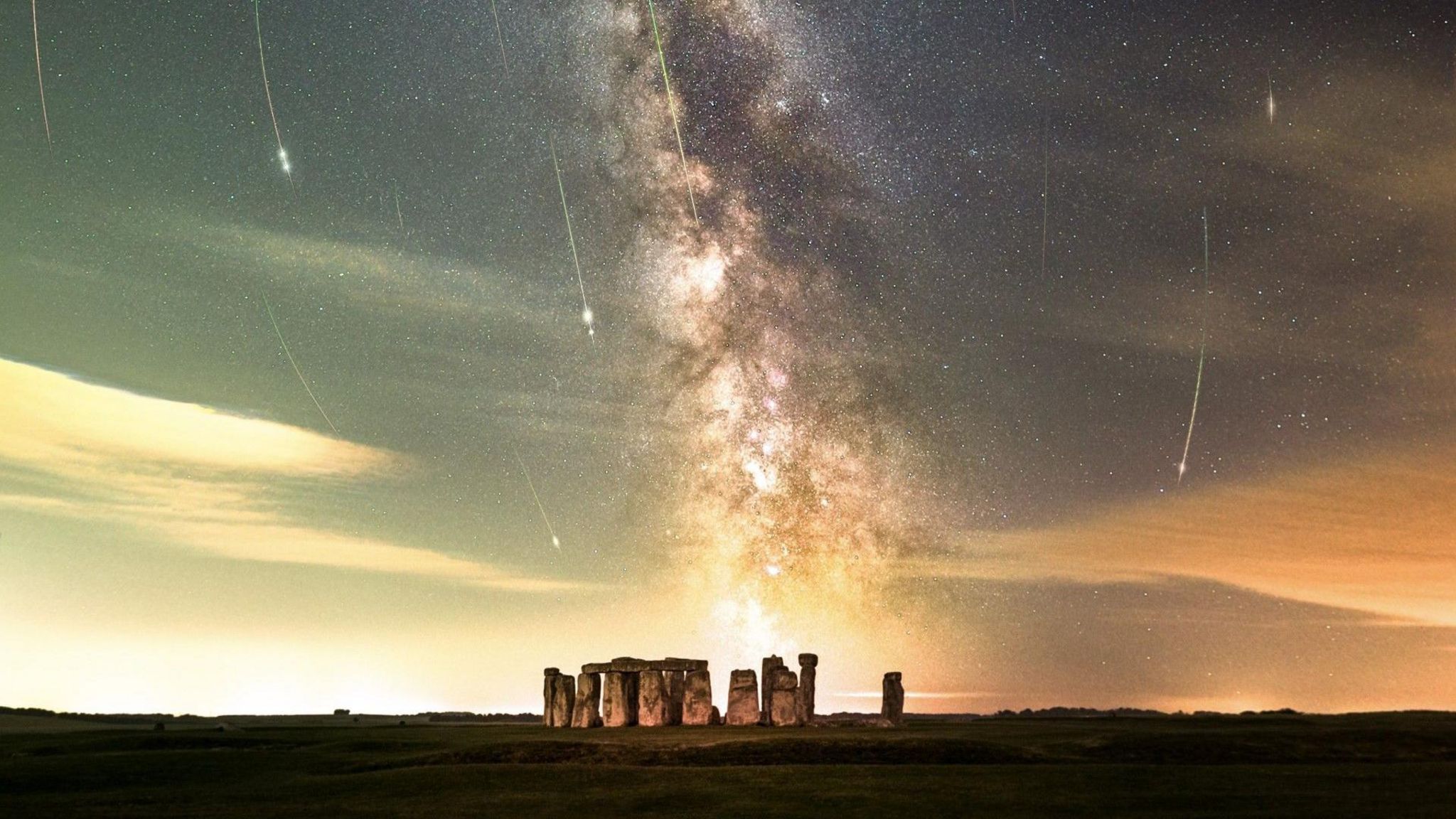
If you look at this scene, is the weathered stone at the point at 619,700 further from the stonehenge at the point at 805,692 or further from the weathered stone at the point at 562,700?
the stonehenge at the point at 805,692

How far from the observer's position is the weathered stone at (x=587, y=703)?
68.6 meters

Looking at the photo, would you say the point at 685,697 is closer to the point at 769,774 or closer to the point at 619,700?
the point at 619,700

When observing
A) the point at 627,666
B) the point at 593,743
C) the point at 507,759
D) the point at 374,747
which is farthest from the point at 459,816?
the point at 627,666

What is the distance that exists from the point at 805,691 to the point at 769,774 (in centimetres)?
2699

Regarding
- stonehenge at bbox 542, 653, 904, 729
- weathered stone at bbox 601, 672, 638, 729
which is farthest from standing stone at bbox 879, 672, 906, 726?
weathered stone at bbox 601, 672, 638, 729

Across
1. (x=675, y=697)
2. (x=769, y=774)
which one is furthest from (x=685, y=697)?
(x=769, y=774)

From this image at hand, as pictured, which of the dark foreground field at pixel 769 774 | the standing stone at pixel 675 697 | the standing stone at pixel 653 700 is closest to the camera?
the dark foreground field at pixel 769 774

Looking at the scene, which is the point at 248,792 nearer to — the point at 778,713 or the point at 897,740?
the point at 897,740

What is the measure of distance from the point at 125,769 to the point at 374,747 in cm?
1006

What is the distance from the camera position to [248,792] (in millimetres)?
40469

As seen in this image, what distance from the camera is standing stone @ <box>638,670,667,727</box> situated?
67.3 metres

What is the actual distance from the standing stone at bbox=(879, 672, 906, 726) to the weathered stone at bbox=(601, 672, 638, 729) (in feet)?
42.2

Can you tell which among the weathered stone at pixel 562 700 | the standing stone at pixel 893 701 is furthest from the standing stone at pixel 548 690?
the standing stone at pixel 893 701

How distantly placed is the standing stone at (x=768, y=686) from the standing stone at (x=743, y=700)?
541 millimetres
